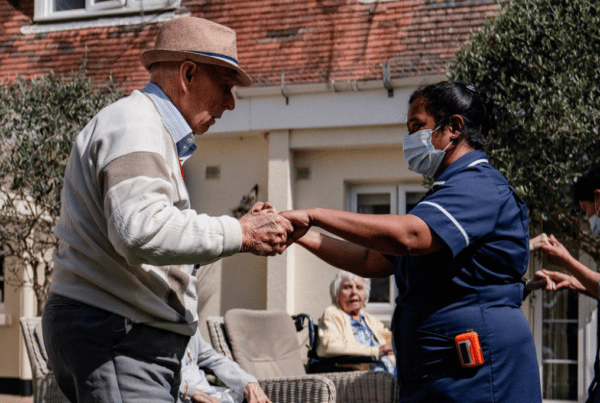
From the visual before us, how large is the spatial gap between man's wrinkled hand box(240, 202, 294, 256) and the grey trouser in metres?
0.38

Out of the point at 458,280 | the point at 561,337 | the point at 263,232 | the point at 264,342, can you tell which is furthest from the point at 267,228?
the point at 561,337

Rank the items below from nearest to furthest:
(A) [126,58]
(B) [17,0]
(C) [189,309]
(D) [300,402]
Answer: (C) [189,309] < (D) [300,402] < (A) [126,58] < (B) [17,0]

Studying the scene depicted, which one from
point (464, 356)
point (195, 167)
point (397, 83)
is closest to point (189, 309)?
point (464, 356)

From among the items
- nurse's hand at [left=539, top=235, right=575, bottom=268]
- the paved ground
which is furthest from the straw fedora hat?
the paved ground

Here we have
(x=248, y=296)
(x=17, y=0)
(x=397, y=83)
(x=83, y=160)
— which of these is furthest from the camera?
(x=17, y=0)

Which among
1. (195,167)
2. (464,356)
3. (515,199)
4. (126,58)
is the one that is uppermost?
(126,58)

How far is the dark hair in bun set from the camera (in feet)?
10.2

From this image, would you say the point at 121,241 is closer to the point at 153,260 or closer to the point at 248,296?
the point at 153,260

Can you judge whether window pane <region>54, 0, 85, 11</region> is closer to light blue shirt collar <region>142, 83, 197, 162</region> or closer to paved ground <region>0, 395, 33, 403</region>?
paved ground <region>0, 395, 33, 403</region>

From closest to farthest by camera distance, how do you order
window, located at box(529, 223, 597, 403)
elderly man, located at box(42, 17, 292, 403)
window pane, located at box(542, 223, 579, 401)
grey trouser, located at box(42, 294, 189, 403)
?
elderly man, located at box(42, 17, 292, 403) < grey trouser, located at box(42, 294, 189, 403) < window, located at box(529, 223, 597, 403) < window pane, located at box(542, 223, 579, 401)

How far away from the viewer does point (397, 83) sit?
30.9 feet

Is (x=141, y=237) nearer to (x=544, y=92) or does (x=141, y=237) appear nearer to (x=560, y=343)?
(x=544, y=92)

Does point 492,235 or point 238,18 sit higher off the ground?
point 238,18

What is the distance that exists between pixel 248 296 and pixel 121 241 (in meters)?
8.05
